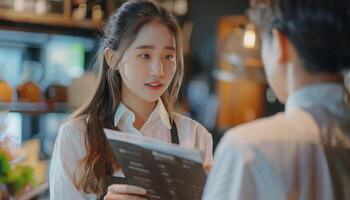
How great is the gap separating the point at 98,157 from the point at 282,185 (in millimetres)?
609

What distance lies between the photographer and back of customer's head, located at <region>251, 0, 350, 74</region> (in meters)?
0.94

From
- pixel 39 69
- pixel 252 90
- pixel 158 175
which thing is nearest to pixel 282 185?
pixel 158 175

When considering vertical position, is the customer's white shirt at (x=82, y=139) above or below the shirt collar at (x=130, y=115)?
below

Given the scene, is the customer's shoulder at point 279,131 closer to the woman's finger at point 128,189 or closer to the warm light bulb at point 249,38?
the woman's finger at point 128,189

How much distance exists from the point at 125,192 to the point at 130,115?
24 cm

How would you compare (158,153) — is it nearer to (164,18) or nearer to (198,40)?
(164,18)

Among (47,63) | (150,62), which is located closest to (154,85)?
(150,62)

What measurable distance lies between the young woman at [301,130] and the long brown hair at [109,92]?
1.57 feet

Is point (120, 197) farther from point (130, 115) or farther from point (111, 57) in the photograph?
point (111, 57)

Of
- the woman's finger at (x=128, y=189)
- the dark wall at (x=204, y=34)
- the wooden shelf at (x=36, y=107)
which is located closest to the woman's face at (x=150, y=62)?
the woman's finger at (x=128, y=189)

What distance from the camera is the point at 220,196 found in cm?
94

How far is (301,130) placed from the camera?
3.05 feet

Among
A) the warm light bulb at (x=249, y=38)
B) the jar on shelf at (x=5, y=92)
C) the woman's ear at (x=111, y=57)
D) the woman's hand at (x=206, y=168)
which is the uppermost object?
the warm light bulb at (x=249, y=38)

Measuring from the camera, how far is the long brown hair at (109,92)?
1.37 meters
